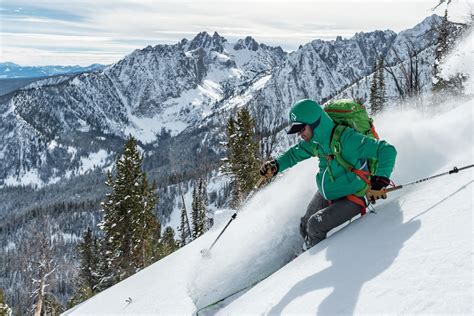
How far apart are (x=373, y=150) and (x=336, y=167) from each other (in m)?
0.66

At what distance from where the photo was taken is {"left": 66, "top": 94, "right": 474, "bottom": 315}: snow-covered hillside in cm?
340

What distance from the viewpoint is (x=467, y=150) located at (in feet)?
19.4

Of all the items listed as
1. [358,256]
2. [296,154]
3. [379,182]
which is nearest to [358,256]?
[358,256]

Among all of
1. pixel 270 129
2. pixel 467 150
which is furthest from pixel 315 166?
pixel 270 129

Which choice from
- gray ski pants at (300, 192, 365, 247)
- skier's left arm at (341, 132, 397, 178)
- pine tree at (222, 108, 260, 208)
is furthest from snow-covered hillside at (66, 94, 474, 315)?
pine tree at (222, 108, 260, 208)

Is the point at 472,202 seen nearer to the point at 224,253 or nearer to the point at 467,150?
the point at 467,150

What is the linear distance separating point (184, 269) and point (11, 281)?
16804 cm

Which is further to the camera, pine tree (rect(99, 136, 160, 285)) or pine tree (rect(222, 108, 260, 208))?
pine tree (rect(222, 108, 260, 208))

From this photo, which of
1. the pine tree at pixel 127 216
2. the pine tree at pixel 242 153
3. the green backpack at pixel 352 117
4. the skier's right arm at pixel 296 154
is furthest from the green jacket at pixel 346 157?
the pine tree at pixel 127 216

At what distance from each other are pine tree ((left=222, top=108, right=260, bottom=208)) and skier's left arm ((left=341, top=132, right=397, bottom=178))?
2576 centimetres

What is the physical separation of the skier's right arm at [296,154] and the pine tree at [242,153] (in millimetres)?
24076

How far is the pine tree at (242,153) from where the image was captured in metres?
31.5

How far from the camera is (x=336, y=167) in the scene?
221 inches

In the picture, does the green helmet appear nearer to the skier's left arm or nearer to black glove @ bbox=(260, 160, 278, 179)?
the skier's left arm
